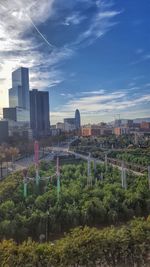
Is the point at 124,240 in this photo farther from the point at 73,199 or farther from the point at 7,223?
the point at 73,199

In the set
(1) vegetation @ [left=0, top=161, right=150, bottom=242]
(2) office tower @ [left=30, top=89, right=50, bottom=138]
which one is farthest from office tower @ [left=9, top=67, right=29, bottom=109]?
(1) vegetation @ [left=0, top=161, right=150, bottom=242]

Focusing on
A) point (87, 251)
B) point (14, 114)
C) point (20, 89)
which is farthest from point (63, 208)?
point (20, 89)

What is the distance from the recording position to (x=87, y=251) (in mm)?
5648

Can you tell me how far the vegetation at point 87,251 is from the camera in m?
5.46

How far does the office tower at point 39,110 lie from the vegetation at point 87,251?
5283 cm

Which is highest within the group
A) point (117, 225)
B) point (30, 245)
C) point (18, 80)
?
point (18, 80)

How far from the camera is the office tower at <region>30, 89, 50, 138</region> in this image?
58722mm

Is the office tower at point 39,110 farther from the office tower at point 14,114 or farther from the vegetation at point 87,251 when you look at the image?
the vegetation at point 87,251

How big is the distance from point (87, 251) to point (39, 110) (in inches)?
2147

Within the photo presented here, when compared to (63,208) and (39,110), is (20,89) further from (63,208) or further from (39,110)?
(63,208)

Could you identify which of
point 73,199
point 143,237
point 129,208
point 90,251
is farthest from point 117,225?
point 90,251

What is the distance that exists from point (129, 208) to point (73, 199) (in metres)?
1.73

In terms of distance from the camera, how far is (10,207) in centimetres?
890

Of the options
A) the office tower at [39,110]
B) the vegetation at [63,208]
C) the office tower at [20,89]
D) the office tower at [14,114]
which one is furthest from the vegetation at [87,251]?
the office tower at [39,110]
